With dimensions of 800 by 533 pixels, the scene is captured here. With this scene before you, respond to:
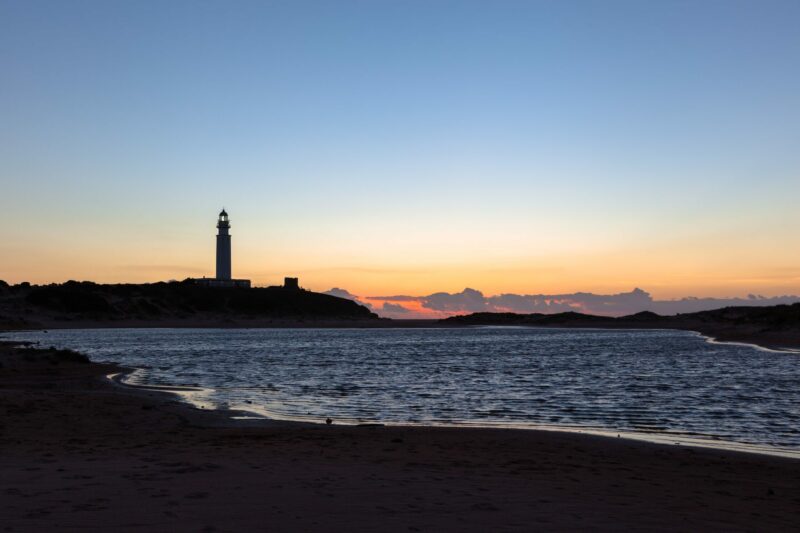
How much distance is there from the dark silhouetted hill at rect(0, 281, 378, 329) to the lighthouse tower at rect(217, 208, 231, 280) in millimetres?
4794

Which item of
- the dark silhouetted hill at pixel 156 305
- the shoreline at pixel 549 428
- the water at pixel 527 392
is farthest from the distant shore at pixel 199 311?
the shoreline at pixel 549 428

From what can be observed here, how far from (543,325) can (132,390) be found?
593ft

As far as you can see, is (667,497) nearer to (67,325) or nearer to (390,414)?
(390,414)

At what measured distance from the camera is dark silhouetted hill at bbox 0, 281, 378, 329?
128250 mm

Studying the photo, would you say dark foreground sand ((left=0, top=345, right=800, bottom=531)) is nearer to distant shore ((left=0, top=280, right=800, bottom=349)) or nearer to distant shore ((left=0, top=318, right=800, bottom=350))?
distant shore ((left=0, top=318, right=800, bottom=350))

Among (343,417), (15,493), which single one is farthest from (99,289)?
(15,493)

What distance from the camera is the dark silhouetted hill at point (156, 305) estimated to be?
12825 centimetres

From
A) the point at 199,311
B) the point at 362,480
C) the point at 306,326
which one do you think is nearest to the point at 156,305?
the point at 199,311

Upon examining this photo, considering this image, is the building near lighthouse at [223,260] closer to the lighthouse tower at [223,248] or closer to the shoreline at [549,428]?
the lighthouse tower at [223,248]

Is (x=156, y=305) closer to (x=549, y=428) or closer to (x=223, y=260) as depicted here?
(x=223, y=260)

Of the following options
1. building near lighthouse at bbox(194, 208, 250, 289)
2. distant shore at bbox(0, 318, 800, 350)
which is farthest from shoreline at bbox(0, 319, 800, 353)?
building near lighthouse at bbox(194, 208, 250, 289)

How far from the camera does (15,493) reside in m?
9.27

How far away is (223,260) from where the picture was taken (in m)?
167

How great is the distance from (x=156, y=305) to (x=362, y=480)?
149641 mm
